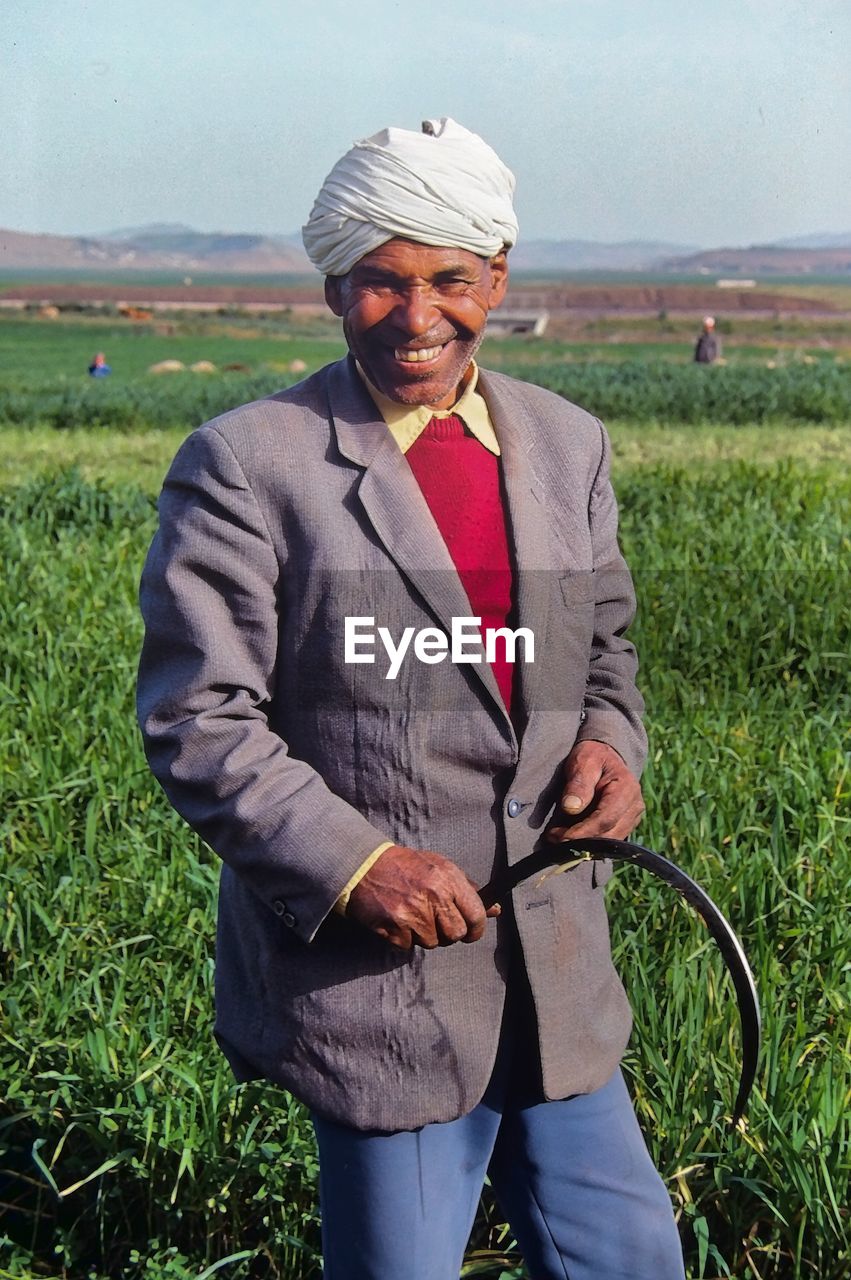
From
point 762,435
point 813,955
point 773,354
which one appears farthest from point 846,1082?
point 773,354

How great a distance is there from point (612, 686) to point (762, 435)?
13082 mm

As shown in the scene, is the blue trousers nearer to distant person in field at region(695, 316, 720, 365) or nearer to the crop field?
the crop field

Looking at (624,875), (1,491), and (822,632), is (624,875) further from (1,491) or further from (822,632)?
(1,491)

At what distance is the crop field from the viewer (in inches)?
93.0

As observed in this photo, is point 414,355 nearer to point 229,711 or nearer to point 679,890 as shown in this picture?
point 229,711

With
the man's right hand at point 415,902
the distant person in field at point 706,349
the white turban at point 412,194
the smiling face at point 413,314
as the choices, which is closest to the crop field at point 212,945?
the man's right hand at point 415,902

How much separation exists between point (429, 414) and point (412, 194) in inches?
9.9

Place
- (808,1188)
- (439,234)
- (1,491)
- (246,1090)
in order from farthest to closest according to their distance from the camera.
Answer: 1. (1,491)
2. (246,1090)
3. (808,1188)
4. (439,234)

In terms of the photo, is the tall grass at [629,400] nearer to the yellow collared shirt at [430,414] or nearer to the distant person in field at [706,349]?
the distant person in field at [706,349]

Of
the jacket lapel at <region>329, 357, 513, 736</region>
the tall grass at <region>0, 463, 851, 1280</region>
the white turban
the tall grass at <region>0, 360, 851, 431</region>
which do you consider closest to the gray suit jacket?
the jacket lapel at <region>329, 357, 513, 736</region>

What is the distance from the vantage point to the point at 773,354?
→ 1752 inches

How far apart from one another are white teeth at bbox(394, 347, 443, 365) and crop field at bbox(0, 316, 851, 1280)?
A: 131 cm

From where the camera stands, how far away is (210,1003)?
278cm

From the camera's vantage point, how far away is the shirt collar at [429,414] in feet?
5.45
